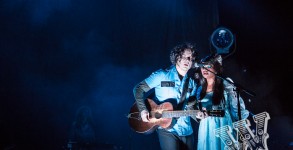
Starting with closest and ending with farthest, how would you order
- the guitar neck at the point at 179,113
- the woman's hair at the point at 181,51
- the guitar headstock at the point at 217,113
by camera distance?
1. the guitar headstock at the point at 217,113
2. the guitar neck at the point at 179,113
3. the woman's hair at the point at 181,51

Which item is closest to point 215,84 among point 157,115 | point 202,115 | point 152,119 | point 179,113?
point 202,115

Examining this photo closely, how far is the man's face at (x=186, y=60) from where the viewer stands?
4020 millimetres

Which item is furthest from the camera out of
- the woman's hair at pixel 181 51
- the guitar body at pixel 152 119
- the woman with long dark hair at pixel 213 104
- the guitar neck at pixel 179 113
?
the woman's hair at pixel 181 51

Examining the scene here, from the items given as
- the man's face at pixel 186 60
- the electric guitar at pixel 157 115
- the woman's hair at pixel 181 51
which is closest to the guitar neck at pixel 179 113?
the electric guitar at pixel 157 115

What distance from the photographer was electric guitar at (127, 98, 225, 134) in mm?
3736

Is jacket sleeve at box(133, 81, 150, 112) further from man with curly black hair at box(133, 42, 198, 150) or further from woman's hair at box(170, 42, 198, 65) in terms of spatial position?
woman's hair at box(170, 42, 198, 65)

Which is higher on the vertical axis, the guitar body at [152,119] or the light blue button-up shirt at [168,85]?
the light blue button-up shirt at [168,85]

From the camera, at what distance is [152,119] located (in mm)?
4023

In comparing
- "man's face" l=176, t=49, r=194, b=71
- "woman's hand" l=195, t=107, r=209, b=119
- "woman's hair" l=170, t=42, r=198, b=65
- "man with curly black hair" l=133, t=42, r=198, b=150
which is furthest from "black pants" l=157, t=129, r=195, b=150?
"woman's hair" l=170, t=42, r=198, b=65

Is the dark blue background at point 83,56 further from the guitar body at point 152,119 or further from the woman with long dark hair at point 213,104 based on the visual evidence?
the woman with long dark hair at point 213,104

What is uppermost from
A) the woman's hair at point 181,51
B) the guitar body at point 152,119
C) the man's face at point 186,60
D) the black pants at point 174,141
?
the woman's hair at point 181,51

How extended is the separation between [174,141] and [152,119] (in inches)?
21.9

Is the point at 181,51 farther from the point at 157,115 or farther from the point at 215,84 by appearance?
the point at 157,115

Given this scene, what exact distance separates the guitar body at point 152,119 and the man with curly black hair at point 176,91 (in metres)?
0.03
